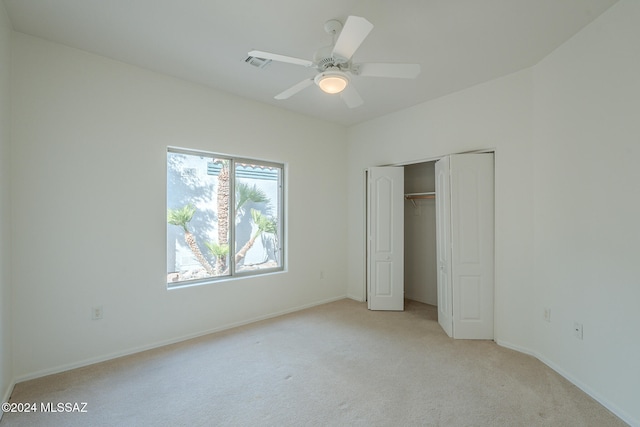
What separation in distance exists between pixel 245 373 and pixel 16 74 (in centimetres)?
319

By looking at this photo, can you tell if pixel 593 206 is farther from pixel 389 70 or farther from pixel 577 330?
pixel 389 70

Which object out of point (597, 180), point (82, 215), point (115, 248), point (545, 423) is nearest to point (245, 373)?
point (115, 248)

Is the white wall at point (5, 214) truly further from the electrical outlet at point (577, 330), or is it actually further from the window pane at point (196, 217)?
the electrical outlet at point (577, 330)

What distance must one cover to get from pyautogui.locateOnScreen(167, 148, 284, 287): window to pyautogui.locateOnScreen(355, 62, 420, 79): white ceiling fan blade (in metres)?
2.25

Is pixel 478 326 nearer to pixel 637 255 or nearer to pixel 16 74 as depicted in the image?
pixel 637 255

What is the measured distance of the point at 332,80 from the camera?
6.82 feet

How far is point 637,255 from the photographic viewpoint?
6.48ft

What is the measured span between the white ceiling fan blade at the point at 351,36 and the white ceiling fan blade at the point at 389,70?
0.65 feet

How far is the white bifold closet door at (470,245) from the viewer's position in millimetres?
3307

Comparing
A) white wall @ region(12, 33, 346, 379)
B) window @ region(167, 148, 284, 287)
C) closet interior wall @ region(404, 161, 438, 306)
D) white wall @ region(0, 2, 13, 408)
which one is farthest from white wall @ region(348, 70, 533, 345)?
white wall @ region(0, 2, 13, 408)

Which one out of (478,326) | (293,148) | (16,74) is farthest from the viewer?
(293,148)

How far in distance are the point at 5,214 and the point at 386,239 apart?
4.02 meters

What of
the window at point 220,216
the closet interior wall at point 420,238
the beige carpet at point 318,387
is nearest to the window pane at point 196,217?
the window at point 220,216

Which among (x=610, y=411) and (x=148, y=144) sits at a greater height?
(x=148, y=144)
